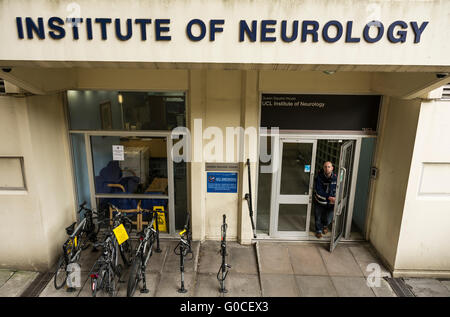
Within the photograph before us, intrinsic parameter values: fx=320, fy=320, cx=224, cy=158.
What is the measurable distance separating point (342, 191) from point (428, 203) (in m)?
1.37

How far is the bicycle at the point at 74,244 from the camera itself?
5.09m

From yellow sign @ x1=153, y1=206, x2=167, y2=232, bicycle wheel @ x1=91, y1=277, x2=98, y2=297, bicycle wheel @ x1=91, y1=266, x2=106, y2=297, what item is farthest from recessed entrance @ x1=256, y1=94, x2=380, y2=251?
bicycle wheel @ x1=91, y1=277, x2=98, y2=297

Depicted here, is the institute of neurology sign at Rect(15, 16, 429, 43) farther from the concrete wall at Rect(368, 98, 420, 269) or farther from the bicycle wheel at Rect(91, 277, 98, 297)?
the bicycle wheel at Rect(91, 277, 98, 297)

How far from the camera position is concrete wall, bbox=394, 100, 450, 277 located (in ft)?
15.9

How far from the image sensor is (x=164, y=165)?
20.3 ft

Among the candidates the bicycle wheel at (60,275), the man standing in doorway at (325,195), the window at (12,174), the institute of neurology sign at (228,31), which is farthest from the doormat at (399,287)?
the window at (12,174)

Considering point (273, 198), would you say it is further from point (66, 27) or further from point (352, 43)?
point (66, 27)

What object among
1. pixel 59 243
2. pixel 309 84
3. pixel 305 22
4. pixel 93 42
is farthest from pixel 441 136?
pixel 59 243

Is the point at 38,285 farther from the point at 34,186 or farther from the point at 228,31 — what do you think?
the point at 228,31

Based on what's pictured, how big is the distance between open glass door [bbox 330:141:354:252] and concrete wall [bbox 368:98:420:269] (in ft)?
1.62

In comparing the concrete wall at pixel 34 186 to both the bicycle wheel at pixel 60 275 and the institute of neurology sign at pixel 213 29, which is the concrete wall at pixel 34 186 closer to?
the bicycle wheel at pixel 60 275

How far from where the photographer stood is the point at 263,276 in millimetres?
5402

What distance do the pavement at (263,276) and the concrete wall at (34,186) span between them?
A: 40 cm

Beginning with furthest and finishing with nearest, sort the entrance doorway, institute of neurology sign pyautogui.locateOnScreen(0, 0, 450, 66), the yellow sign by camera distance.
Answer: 1. the yellow sign
2. the entrance doorway
3. institute of neurology sign pyautogui.locateOnScreen(0, 0, 450, 66)
